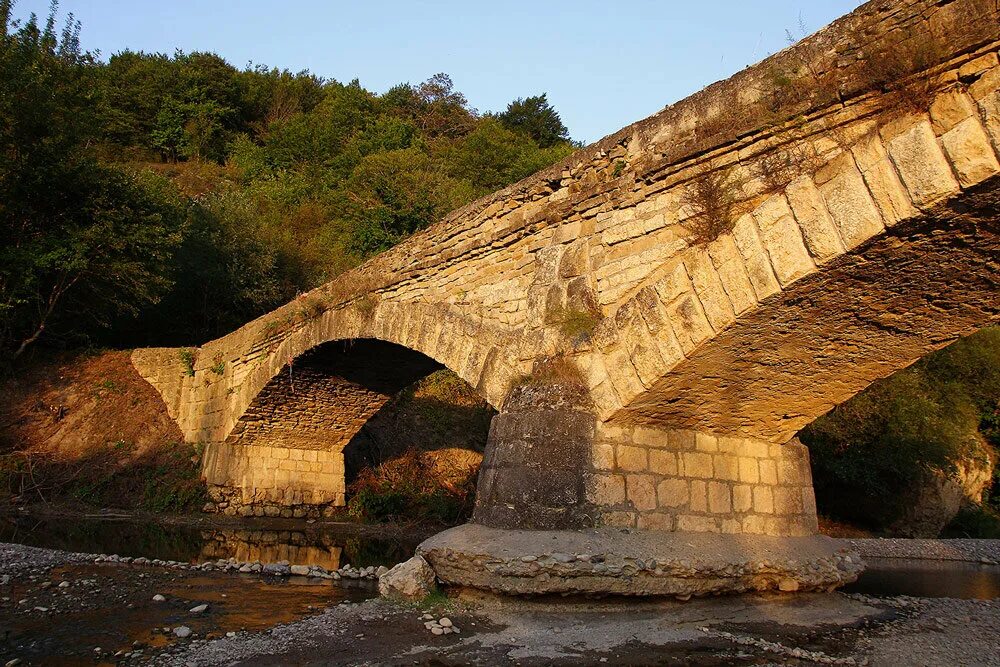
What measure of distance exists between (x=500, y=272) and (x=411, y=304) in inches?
64.8

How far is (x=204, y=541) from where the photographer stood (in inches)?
381

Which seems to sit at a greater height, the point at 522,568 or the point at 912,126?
the point at 912,126

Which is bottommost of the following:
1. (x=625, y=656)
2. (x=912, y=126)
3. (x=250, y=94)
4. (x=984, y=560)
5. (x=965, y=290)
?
(x=984, y=560)

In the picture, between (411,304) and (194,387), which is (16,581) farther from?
(194,387)

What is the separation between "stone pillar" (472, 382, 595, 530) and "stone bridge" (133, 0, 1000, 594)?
2 cm

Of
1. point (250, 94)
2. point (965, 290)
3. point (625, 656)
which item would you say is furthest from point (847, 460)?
point (250, 94)

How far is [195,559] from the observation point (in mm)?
8086

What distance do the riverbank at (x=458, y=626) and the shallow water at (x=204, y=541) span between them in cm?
212

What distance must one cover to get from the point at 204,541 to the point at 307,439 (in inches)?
151

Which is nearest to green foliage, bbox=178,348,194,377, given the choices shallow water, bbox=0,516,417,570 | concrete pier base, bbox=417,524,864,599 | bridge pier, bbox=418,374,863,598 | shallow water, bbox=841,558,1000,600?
shallow water, bbox=0,516,417,570

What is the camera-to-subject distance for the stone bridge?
3.89 meters

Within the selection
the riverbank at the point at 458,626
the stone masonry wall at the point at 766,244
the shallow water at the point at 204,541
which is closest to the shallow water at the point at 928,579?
the riverbank at the point at 458,626

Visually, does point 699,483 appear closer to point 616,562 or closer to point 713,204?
point 616,562

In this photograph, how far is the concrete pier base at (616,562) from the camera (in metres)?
4.88
